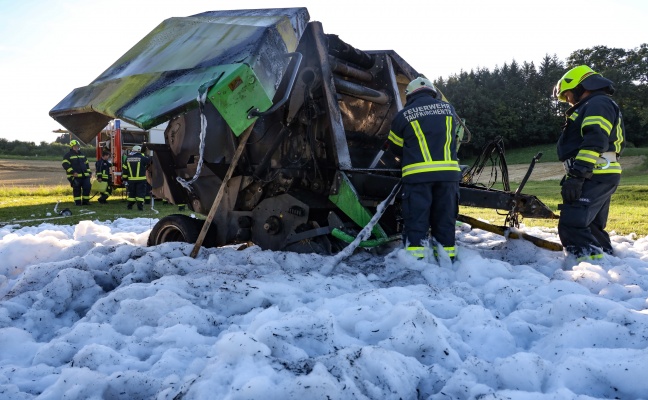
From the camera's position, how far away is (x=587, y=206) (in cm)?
439

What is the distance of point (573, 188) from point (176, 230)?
3.61 m

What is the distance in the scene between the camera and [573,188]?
14.2ft

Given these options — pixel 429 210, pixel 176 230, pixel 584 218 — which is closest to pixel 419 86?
pixel 429 210

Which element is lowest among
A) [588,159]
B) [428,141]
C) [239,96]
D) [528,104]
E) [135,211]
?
[135,211]

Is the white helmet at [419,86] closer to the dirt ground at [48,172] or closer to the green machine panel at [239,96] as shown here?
the green machine panel at [239,96]

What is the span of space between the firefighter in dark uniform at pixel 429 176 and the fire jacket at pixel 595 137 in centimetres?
107

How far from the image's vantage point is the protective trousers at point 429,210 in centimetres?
421

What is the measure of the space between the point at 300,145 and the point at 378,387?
9.44 feet

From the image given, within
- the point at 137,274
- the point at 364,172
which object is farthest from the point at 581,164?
the point at 137,274

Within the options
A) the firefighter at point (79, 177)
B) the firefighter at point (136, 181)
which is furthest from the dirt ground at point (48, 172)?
the firefighter at point (136, 181)

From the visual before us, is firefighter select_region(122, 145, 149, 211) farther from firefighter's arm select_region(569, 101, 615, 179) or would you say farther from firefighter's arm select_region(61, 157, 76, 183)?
firefighter's arm select_region(569, 101, 615, 179)

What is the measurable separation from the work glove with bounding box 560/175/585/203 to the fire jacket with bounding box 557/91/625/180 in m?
0.05

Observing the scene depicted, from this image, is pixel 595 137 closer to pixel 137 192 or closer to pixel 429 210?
pixel 429 210

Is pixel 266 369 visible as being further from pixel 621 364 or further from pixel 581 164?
pixel 581 164
